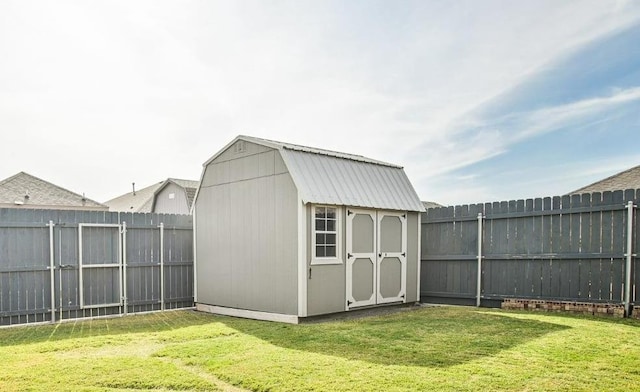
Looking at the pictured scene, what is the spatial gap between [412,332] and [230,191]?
15.2 ft

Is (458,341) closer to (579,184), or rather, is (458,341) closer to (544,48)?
(544,48)

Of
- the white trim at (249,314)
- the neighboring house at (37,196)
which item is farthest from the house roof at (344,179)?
the neighboring house at (37,196)

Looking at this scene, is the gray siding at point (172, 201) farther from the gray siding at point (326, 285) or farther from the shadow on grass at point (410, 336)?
the shadow on grass at point (410, 336)

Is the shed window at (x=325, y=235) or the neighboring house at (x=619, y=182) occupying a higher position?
the neighboring house at (x=619, y=182)

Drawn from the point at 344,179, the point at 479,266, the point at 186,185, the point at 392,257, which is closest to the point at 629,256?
the point at 479,266

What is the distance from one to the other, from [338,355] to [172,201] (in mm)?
18649

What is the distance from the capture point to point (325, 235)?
7645mm

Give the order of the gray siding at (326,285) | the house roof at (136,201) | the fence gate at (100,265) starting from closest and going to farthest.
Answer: the gray siding at (326,285), the fence gate at (100,265), the house roof at (136,201)

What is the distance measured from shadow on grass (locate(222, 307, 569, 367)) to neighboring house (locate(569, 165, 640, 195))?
323 inches

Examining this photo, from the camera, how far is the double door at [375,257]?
8.05 meters

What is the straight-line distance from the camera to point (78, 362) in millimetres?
4719

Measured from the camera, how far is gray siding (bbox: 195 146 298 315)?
7480mm

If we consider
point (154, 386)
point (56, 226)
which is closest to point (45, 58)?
point (56, 226)

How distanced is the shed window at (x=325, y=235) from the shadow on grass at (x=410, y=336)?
1.15m
